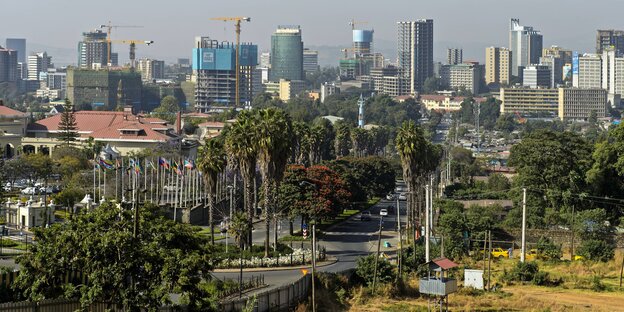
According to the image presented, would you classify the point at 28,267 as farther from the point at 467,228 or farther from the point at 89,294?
the point at 467,228

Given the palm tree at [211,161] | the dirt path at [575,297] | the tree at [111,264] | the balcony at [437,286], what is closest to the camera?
the tree at [111,264]

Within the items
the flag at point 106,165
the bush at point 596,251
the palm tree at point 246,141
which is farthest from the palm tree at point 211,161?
the bush at point 596,251

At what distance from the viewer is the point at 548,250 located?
254ft

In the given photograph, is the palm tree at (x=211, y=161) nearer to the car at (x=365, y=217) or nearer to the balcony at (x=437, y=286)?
the car at (x=365, y=217)

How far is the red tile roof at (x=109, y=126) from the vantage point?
150 metres

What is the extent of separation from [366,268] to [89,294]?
23.3 meters

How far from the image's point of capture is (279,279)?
62.2m

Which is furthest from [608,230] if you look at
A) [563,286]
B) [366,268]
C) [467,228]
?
[366,268]

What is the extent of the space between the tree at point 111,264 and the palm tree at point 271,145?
1264 inches

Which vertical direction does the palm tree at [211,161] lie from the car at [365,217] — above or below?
above

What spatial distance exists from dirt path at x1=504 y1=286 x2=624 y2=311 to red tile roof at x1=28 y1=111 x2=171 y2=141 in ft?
291

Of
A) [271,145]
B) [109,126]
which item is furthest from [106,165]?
[109,126]

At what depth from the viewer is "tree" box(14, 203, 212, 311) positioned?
41594 millimetres

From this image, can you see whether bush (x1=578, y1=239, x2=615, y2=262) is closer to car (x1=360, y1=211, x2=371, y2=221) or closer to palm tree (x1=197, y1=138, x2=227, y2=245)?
palm tree (x1=197, y1=138, x2=227, y2=245)
